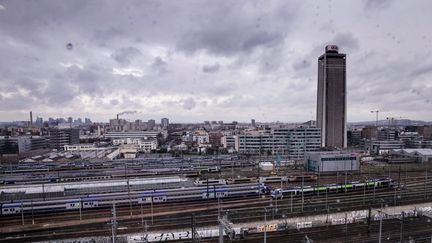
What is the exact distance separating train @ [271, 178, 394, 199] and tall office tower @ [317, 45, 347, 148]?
33119 mm

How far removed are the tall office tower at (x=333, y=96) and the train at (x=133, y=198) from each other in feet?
131

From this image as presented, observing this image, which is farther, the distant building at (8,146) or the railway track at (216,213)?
the distant building at (8,146)

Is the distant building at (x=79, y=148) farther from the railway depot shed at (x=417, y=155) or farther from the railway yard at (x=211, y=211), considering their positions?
the railway depot shed at (x=417, y=155)

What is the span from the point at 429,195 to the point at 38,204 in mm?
28726

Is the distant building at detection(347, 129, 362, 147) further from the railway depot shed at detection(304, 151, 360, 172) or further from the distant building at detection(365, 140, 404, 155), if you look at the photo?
the railway depot shed at detection(304, 151, 360, 172)

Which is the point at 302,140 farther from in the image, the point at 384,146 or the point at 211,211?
the point at 211,211

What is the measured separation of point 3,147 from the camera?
52.2 meters

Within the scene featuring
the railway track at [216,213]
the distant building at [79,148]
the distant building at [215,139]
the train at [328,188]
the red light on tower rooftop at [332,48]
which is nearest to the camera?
the railway track at [216,213]

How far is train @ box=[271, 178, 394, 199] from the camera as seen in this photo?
21.0 m

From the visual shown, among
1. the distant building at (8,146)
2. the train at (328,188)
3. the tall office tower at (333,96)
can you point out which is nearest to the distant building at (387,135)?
the tall office tower at (333,96)

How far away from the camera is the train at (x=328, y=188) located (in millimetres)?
21000

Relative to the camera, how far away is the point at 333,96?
184 feet

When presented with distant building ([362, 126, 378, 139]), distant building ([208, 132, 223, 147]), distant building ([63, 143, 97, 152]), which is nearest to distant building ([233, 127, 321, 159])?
distant building ([208, 132, 223, 147])

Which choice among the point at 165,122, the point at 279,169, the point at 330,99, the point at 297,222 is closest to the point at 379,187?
the point at 279,169
